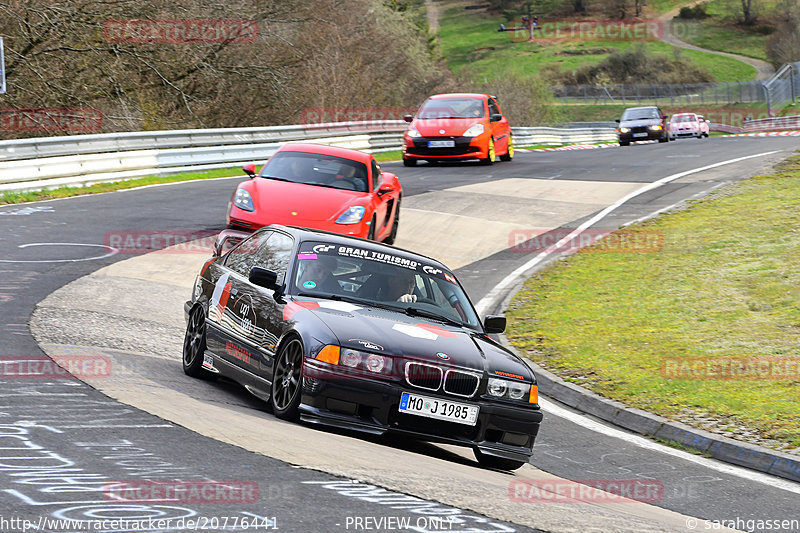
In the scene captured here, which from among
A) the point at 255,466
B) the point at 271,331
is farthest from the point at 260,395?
the point at 255,466

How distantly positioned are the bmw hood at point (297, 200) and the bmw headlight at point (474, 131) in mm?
13555

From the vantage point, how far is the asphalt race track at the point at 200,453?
199 inches

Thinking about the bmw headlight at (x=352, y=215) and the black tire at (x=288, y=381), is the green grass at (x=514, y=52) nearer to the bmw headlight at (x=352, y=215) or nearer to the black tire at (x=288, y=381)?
the bmw headlight at (x=352, y=215)

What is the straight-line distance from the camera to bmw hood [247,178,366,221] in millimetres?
13961

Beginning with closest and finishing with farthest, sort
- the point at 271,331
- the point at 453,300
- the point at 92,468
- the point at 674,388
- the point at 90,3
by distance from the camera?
1. the point at 92,468
2. the point at 271,331
3. the point at 453,300
4. the point at 674,388
5. the point at 90,3

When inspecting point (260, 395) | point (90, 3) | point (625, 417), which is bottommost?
point (625, 417)

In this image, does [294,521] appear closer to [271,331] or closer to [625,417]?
[271,331]

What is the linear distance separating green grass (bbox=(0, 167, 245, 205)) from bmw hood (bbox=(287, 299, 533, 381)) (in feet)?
44.5

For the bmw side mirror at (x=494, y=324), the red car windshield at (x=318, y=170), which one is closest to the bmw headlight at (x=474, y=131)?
the red car windshield at (x=318, y=170)

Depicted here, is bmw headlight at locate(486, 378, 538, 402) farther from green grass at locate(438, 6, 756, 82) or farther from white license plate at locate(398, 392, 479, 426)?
green grass at locate(438, 6, 756, 82)

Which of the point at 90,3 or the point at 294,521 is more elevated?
the point at 90,3

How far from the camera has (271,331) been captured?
7957 mm

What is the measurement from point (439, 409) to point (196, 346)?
275cm

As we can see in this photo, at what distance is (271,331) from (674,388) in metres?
4.23
